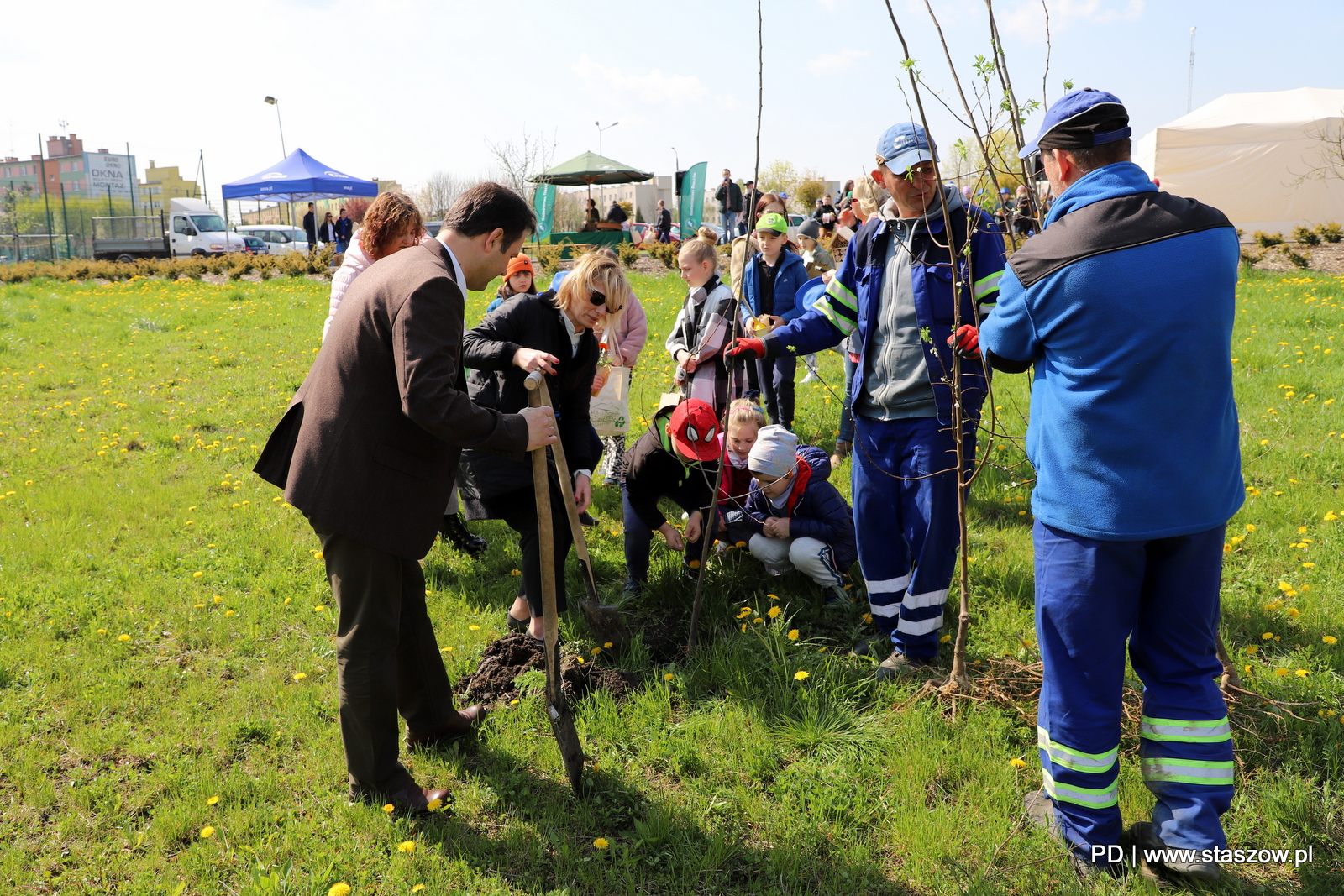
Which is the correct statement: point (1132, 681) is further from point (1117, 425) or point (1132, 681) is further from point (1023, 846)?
point (1117, 425)

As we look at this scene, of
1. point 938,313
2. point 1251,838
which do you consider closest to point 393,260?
point 938,313

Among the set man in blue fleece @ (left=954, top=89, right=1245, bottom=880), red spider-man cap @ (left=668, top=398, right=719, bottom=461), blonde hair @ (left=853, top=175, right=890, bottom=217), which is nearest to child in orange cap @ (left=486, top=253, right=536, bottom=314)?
red spider-man cap @ (left=668, top=398, right=719, bottom=461)

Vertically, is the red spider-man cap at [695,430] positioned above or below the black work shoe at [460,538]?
above

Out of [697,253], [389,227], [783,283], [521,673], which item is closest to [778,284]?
[783,283]

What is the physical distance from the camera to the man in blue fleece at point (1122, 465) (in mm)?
2258

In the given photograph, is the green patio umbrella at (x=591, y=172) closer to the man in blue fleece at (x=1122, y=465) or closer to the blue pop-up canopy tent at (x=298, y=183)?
the blue pop-up canopy tent at (x=298, y=183)

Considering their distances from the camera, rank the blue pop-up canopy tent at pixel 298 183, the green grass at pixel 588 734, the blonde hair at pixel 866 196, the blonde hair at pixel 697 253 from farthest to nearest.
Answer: the blue pop-up canopy tent at pixel 298 183
the blonde hair at pixel 866 196
the blonde hair at pixel 697 253
the green grass at pixel 588 734

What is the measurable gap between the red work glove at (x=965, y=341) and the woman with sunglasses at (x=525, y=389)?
158 cm

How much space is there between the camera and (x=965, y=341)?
3066 mm

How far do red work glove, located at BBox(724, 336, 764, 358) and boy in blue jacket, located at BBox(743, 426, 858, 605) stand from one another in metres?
0.65

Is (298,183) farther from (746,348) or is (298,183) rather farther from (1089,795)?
(1089,795)

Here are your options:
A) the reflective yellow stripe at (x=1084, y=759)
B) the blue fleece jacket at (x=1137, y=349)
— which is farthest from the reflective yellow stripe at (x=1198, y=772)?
the blue fleece jacket at (x=1137, y=349)

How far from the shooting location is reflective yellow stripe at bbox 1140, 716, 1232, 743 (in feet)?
7.86

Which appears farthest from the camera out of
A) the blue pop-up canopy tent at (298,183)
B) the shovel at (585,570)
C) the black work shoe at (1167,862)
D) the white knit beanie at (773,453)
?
the blue pop-up canopy tent at (298,183)
